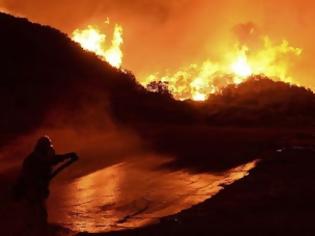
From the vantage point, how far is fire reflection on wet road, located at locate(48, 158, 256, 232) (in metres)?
12.7

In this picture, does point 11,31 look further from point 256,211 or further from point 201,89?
point 256,211

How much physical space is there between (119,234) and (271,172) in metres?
4.88

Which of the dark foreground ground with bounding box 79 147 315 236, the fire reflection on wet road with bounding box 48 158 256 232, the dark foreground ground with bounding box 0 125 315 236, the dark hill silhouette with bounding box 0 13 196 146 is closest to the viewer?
the dark foreground ground with bounding box 79 147 315 236

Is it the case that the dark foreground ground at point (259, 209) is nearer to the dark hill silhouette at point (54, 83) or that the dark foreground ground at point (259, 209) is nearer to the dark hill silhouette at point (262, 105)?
the dark hill silhouette at point (262, 105)

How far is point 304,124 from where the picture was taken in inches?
1082

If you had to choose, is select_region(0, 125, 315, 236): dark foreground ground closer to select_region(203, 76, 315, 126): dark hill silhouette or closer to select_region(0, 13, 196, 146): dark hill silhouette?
select_region(203, 76, 315, 126): dark hill silhouette

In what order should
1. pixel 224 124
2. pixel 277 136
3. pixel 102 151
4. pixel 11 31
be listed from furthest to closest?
pixel 11 31, pixel 224 124, pixel 102 151, pixel 277 136

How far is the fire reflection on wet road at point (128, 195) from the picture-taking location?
12.7m

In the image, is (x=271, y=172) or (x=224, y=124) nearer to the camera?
(x=271, y=172)

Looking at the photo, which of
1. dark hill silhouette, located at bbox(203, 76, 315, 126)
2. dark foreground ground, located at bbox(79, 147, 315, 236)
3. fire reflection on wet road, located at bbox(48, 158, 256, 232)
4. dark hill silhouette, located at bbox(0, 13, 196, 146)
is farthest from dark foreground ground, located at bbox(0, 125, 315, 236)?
dark hill silhouette, located at bbox(0, 13, 196, 146)

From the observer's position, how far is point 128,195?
1482 centimetres

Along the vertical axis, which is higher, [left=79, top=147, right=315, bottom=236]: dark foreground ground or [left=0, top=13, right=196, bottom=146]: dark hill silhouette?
[left=0, top=13, right=196, bottom=146]: dark hill silhouette

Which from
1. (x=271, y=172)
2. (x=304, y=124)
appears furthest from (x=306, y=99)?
(x=271, y=172)


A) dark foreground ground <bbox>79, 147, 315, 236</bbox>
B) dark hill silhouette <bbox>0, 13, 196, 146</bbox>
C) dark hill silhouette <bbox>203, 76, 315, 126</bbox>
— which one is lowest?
dark foreground ground <bbox>79, 147, 315, 236</bbox>
